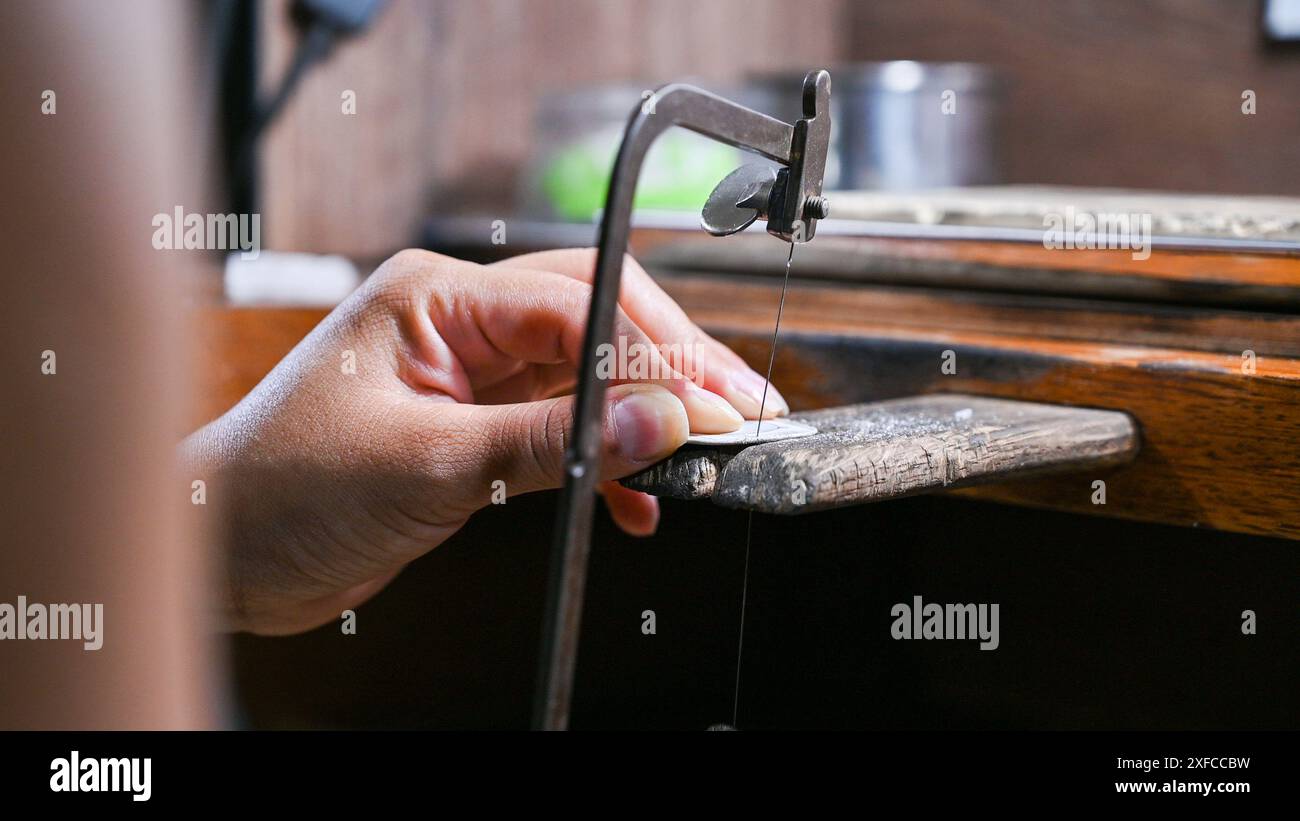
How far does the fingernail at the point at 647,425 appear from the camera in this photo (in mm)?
543

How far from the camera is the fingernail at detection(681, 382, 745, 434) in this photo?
582mm

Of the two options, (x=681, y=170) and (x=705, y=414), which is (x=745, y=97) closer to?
(x=681, y=170)

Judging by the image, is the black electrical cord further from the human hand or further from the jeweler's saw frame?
the jeweler's saw frame

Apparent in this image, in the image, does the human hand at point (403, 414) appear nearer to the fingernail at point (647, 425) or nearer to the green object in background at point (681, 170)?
the fingernail at point (647, 425)

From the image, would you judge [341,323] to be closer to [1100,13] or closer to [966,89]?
[966,89]

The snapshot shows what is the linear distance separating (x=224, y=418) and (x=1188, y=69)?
1.88 meters

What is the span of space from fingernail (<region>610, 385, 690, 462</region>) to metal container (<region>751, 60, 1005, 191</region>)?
1.24 m

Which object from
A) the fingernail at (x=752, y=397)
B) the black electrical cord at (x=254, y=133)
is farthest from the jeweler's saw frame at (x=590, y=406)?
the black electrical cord at (x=254, y=133)

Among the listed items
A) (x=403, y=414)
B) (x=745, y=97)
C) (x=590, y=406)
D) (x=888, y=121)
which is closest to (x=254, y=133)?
(x=745, y=97)

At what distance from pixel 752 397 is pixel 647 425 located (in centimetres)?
13

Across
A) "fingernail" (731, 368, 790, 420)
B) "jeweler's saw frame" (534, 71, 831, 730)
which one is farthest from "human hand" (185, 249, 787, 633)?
"jeweler's saw frame" (534, 71, 831, 730)

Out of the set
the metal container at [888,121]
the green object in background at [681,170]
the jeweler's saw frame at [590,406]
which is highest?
the metal container at [888,121]

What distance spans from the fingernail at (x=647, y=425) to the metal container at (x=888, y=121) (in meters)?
1.24

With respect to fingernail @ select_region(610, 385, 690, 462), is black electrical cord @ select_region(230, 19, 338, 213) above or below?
above
